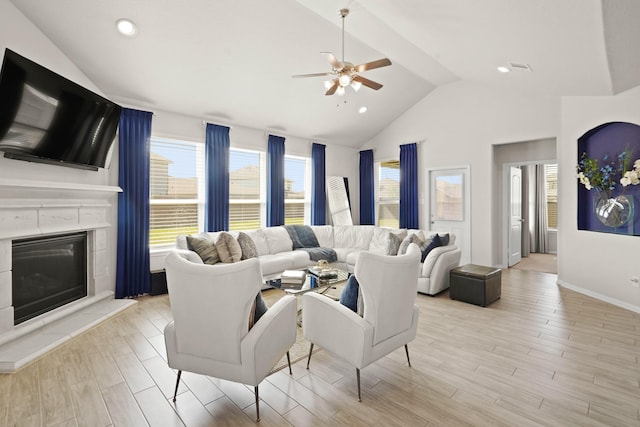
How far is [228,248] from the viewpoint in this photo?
458 cm

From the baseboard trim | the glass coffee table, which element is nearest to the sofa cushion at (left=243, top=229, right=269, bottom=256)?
the glass coffee table

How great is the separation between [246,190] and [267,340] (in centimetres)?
438

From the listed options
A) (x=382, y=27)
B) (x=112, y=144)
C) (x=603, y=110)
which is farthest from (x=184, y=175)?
(x=603, y=110)

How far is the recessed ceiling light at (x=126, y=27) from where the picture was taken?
3.41m

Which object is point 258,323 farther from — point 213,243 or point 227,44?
point 227,44

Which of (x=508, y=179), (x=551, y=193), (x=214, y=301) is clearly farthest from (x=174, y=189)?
(x=551, y=193)

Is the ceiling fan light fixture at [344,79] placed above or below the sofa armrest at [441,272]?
above

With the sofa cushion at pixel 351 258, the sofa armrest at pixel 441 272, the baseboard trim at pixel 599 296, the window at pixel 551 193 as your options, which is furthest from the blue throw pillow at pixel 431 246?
the window at pixel 551 193

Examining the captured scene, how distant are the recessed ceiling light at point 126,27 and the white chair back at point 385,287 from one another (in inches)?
140

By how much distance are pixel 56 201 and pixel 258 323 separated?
308cm

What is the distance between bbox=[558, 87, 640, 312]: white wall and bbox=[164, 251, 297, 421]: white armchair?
15.2 ft

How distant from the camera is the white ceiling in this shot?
294 cm

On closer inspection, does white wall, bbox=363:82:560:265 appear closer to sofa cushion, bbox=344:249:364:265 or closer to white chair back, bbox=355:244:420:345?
sofa cushion, bbox=344:249:364:265

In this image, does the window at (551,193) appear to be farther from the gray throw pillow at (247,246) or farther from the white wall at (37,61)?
the white wall at (37,61)
